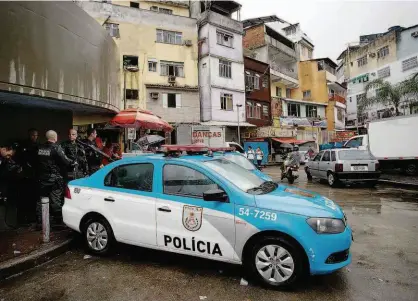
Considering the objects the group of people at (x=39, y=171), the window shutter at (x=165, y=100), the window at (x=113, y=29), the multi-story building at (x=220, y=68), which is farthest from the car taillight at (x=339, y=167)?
the window at (x=113, y=29)

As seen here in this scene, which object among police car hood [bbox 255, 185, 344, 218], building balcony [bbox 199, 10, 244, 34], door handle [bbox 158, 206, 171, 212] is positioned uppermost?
building balcony [bbox 199, 10, 244, 34]

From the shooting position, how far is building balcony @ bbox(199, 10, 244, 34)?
91.2 ft

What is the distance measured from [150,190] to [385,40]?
1783 inches

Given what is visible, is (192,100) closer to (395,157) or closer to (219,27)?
(219,27)

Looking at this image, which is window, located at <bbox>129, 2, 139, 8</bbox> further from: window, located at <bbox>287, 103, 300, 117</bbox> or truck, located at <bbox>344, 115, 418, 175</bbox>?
truck, located at <bbox>344, 115, 418, 175</bbox>

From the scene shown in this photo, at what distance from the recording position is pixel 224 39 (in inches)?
1152

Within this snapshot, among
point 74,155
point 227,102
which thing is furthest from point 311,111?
point 74,155

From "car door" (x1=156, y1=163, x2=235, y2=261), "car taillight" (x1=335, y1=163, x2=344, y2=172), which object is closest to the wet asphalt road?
"car door" (x1=156, y1=163, x2=235, y2=261)

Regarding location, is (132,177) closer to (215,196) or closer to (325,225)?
(215,196)

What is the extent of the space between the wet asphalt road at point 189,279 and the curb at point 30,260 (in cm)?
12

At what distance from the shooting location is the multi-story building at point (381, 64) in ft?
117

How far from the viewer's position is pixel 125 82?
25016 mm

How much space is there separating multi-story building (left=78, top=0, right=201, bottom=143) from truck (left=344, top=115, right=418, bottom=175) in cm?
1560

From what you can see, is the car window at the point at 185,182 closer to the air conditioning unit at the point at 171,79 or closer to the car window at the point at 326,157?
the car window at the point at 326,157
